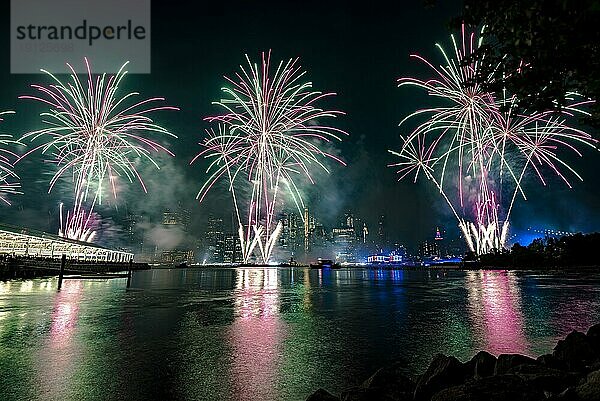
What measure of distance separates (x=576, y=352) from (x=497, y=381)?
5294 mm

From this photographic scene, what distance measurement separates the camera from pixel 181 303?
27.5 metres

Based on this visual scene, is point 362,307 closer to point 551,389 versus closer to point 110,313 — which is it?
point 110,313

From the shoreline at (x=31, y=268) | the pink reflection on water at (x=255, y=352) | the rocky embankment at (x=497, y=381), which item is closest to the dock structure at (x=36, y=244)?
the shoreline at (x=31, y=268)

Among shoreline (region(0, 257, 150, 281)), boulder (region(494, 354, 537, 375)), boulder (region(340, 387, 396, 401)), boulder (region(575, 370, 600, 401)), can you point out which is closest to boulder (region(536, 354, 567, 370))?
boulder (region(494, 354, 537, 375))

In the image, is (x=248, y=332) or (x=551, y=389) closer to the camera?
(x=551, y=389)

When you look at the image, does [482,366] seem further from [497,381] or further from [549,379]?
[497,381]

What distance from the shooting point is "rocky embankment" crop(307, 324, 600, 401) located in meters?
6.39

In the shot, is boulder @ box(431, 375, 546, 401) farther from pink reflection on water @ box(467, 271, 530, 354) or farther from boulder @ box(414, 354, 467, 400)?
pink reflection on water @ box(467, 271, 530, 354)

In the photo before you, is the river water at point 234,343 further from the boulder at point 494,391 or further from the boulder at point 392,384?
the boulder at point 494,391

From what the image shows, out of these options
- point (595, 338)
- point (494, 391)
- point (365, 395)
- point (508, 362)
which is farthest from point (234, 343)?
point (595, 338)

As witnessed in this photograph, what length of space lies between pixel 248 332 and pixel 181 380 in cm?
638

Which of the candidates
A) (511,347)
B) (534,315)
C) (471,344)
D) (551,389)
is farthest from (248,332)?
(534,315)

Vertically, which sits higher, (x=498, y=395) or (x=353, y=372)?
(x=498, y=395)

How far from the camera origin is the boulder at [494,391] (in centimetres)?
638
